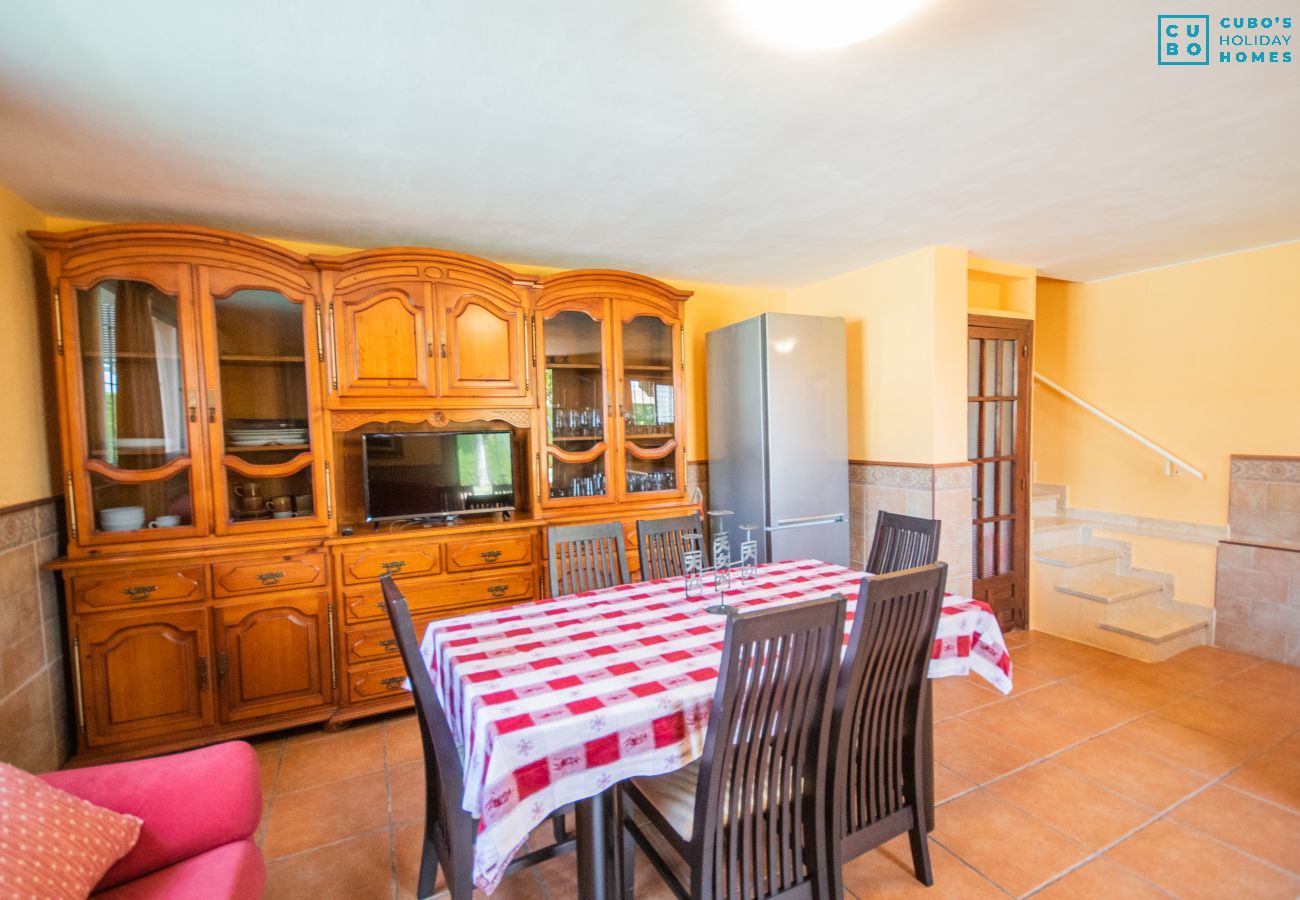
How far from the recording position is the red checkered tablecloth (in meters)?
1.21

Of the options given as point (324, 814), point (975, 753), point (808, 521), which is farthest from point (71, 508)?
point (975, 753)

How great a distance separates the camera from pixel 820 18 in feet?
4.23

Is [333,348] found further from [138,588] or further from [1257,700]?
[1257,700]

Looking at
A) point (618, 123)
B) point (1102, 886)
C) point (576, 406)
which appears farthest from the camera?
point (576, 406)

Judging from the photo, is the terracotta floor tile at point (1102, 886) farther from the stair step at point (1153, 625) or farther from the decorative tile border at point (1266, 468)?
the decorative tile border at point (1266, 468)

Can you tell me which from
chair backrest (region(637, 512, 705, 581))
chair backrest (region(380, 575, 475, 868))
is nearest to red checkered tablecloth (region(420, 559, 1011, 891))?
chair backrest (region(380, 575, 475, 868))

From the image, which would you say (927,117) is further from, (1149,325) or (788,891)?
(1149,325)

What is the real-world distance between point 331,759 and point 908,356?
3.57m

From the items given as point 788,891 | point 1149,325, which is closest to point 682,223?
point 788,891

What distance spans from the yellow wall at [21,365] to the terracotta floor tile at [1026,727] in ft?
13.3

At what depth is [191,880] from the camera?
1.22 meters

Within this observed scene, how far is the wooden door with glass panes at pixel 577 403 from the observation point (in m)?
3.22

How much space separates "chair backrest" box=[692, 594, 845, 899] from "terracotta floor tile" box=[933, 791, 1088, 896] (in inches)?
28.5

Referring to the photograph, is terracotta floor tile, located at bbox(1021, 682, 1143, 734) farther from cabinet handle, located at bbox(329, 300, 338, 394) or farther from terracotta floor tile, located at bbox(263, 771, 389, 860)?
cabinet handle, located at bbox(329, 300, 338, 394)
